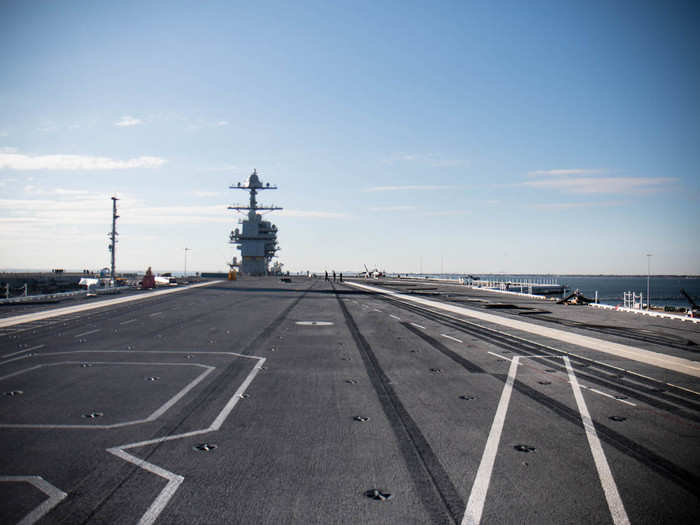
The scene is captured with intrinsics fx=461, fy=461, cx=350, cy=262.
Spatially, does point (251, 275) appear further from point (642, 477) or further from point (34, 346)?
point (642, 477)

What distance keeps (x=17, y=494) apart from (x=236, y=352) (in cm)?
869

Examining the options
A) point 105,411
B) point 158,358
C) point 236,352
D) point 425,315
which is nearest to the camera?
point 105,411

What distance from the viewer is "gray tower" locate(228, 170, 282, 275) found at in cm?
9900

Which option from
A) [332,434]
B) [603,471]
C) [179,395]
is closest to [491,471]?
[603,471]

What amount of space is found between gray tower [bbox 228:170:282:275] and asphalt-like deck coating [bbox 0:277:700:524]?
282 feet

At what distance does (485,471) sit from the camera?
5410 millimetres

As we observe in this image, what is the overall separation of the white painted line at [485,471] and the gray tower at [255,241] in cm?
9354

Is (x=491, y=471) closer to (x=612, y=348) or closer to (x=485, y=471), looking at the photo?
(x=485, y=471)

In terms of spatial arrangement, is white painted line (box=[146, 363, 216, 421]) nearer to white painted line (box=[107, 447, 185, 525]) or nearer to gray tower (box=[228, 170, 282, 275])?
white painted line (box=[107, 447, 185, 525])

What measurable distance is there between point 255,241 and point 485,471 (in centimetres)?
9669

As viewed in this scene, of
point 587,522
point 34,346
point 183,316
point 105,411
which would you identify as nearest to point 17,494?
point 105,411

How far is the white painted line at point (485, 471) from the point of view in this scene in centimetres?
443

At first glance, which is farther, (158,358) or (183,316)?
(183,316)

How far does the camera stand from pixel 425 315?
24500mm
